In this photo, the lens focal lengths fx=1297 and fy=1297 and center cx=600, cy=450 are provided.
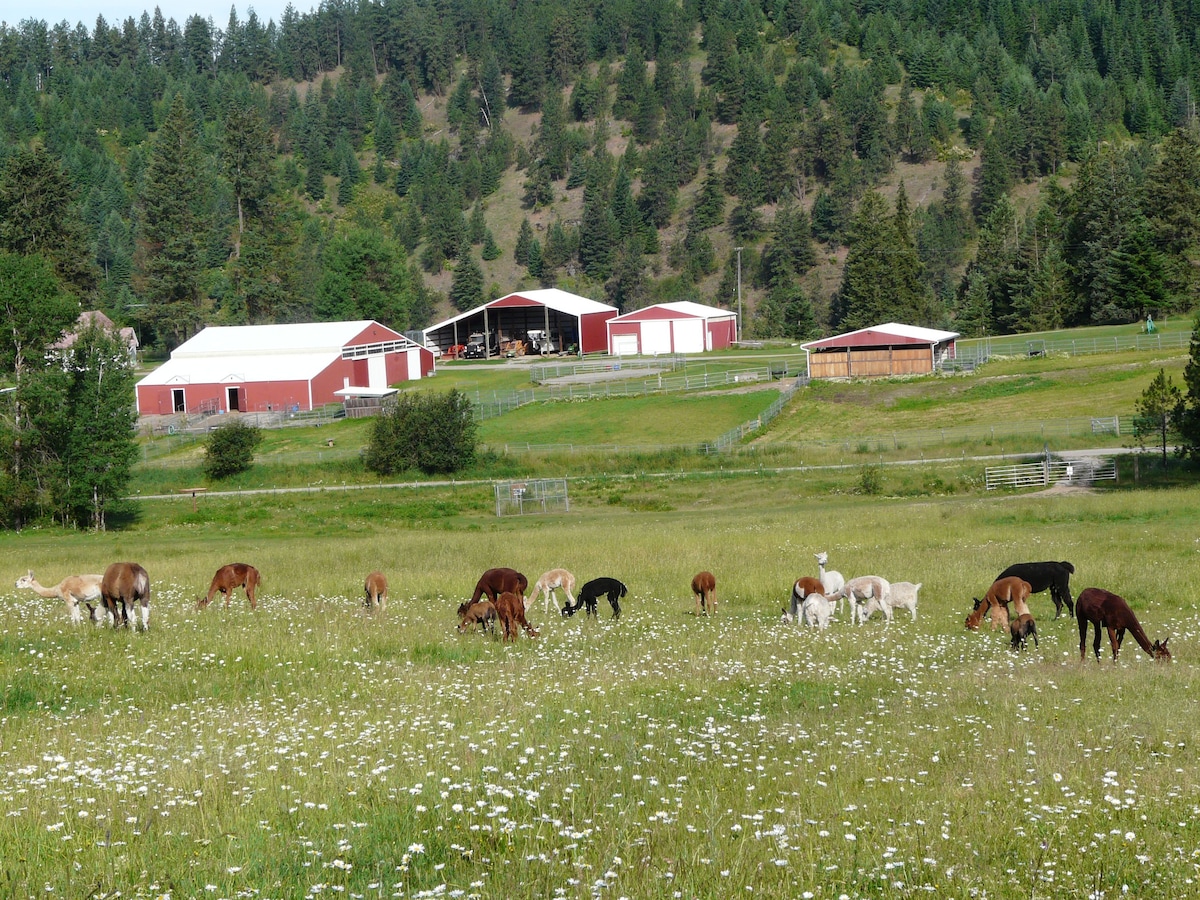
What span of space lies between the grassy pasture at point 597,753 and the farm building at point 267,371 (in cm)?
6399

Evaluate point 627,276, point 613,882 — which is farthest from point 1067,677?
point 627,276

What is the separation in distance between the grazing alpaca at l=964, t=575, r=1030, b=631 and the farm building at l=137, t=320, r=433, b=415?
66532 mm

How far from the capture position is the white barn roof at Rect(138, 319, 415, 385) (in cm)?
9025

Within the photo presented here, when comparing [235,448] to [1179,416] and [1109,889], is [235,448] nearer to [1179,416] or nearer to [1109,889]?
→ [1179,416]

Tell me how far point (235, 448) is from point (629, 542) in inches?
1339

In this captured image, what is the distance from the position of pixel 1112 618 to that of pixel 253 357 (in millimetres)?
80622

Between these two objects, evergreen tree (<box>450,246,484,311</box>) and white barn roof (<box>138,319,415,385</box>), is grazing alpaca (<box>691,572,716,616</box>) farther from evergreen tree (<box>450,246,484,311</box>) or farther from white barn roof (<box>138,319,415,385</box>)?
evergreen tree (<box>450,246,484,311</box>)

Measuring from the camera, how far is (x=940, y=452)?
6178 cm

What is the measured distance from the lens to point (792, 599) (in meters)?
23.4

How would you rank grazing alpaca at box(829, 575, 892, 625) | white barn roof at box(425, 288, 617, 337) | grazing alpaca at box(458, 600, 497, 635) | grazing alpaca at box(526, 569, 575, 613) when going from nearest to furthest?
grazing alpaca at box(458, 600, 497, 635)
grazing alpaca at box(829, 575, 892, 625)
grazing alpaca at box(526, 569, 575, 613)
white barn roof at box(425, 288, 617, 337)

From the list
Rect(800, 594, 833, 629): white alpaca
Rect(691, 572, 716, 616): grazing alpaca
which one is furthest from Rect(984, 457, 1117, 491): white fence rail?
Rect(800, 594, 833, 629): white alpaca

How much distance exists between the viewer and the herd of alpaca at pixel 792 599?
18.6 meters

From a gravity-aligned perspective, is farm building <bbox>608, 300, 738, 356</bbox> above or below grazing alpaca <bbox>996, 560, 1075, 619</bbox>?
above

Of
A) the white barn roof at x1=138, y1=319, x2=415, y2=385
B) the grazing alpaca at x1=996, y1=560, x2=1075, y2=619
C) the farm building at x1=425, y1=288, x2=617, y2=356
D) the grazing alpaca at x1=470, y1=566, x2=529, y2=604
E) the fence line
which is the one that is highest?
the farm building at x1=425, y1=288, x2=617, y2=356
